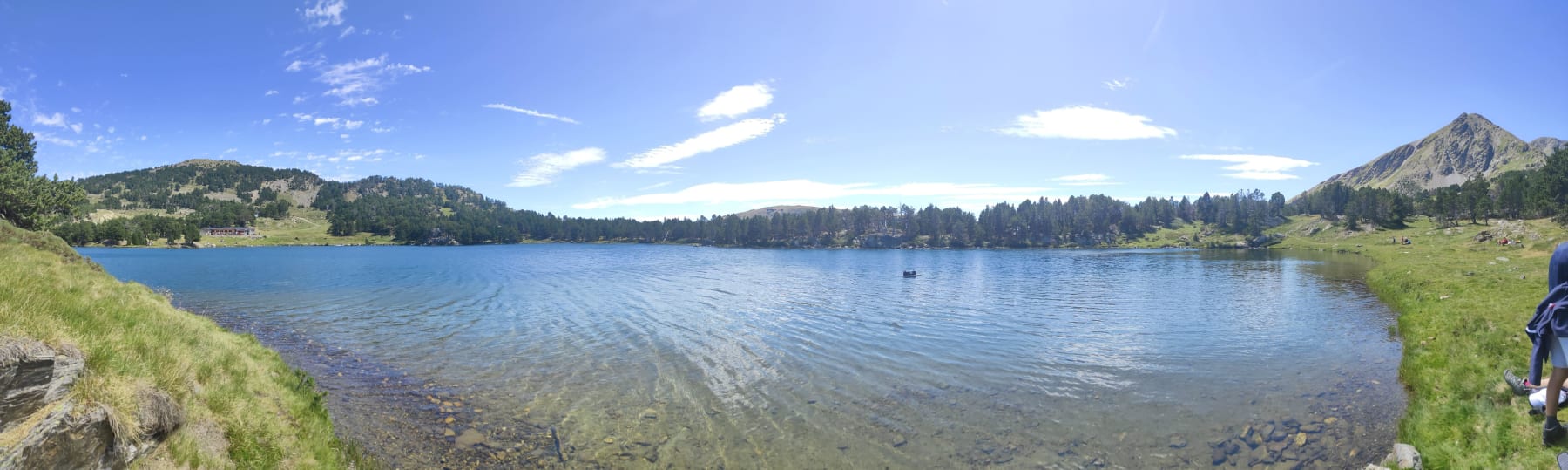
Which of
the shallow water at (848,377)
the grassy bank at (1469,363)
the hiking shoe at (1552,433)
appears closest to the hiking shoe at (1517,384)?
the grassy bank at (1469,363)

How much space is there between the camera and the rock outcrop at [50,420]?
6.40 meters

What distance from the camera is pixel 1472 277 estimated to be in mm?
35625

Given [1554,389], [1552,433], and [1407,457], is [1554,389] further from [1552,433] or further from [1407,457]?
[1407,457]

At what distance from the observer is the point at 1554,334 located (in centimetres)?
953

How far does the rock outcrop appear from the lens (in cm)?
640

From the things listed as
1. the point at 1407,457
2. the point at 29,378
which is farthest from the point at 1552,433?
the point at 29,378

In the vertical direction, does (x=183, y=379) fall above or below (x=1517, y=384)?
above

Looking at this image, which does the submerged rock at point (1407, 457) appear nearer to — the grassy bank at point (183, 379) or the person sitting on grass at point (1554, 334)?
the person sitting on grass at point (1554, 334)

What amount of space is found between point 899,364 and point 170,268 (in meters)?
121

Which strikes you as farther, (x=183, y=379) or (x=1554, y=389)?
(x=183, y=379)

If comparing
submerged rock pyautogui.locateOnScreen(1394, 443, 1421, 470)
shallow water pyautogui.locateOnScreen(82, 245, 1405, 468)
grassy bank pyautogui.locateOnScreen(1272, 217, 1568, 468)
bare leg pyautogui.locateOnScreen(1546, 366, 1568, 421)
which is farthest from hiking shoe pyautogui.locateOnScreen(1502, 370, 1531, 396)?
bare leg pyautogui.locateOnScreen(1546, 366, 1568, 421)

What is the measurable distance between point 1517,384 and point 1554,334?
513 centimetres

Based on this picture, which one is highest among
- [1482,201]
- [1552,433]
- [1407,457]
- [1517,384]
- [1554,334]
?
[1482,201]

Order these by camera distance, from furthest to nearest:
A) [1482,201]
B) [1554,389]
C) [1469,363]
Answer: [1482,201] → [1469,363] → [1554,389]
